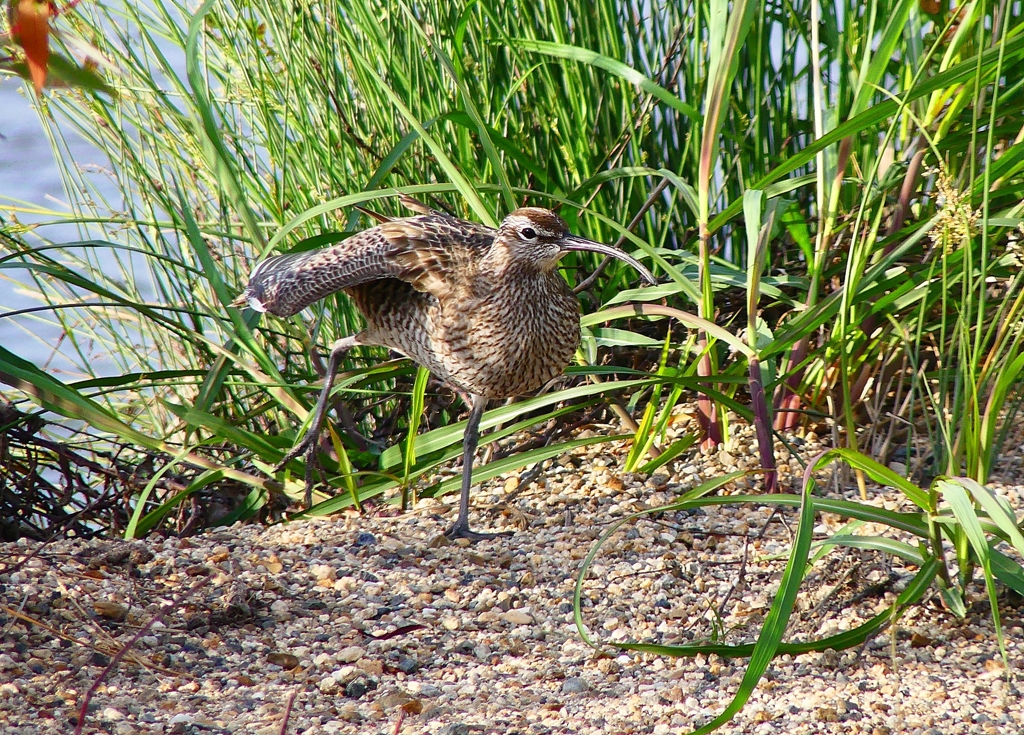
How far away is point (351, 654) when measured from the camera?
8.09 ft

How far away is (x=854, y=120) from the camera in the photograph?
2531mm

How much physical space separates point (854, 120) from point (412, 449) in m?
1.48

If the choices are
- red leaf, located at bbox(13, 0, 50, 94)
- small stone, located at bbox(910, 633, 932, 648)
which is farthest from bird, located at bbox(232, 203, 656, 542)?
red leaf, located at bbox(13, 0, 50, 94)

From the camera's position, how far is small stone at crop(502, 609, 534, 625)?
2.61 m

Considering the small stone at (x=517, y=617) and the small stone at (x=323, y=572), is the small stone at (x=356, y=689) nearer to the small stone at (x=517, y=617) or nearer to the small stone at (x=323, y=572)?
the small stone at (x=517, y=617)

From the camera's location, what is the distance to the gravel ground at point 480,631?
2164 millimetres

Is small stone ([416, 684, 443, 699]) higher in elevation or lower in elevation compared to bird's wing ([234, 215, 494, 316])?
lower

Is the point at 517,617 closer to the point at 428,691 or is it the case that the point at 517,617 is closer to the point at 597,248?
the point at 428,691

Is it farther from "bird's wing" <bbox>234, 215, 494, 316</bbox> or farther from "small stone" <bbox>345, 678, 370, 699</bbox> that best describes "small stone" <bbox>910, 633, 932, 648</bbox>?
"bird's wing" <bbox>234, 215, 494, 316</bbox>

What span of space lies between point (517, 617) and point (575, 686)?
0.35 meters

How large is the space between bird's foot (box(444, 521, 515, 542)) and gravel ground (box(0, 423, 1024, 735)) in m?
0.05

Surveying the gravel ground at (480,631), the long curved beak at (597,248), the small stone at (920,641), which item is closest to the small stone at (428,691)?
the gravel ground at (480,631)

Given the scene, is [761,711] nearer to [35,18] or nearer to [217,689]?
[217,689]

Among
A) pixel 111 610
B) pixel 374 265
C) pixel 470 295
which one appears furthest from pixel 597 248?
pixel 111 610
